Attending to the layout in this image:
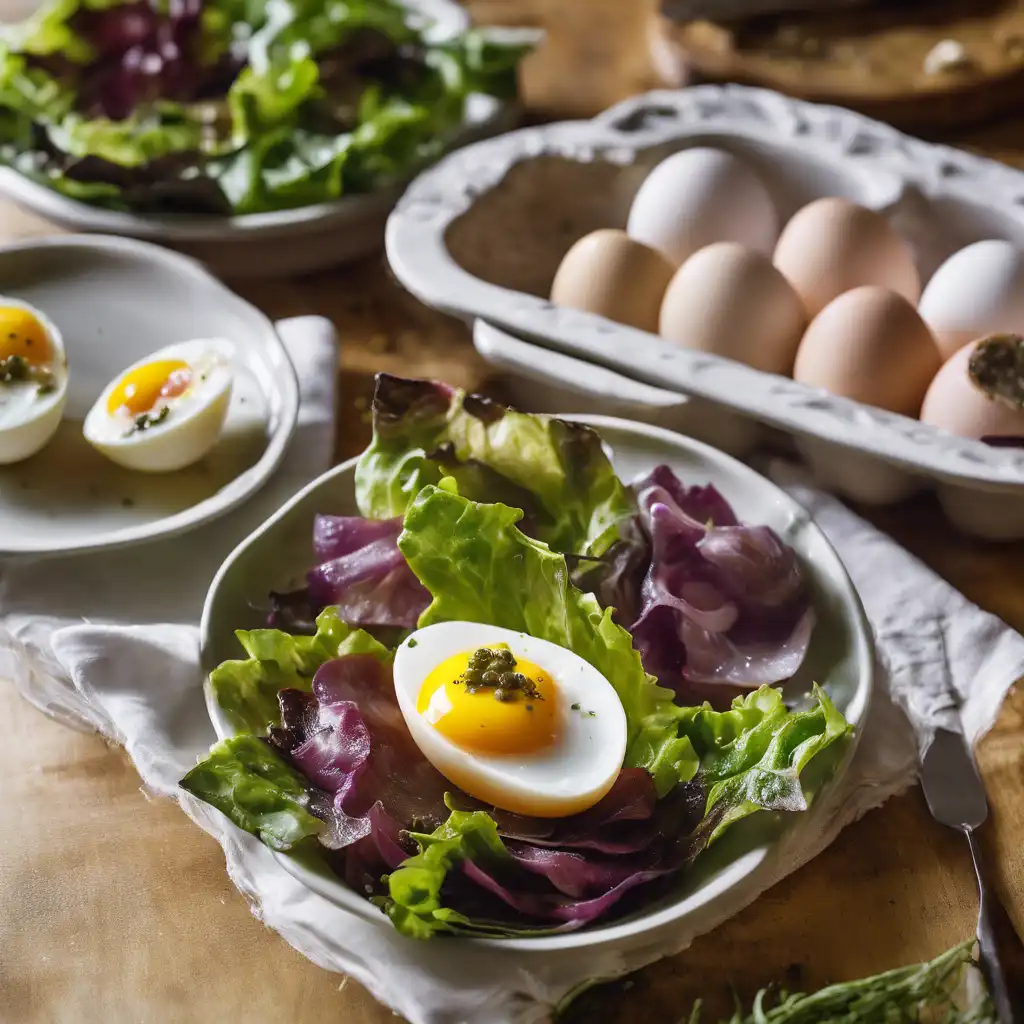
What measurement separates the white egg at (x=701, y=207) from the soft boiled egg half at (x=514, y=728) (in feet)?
2.18

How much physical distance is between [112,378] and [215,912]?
0.76m

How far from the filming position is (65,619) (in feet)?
3.98

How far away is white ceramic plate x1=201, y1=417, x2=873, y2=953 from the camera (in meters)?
0.87

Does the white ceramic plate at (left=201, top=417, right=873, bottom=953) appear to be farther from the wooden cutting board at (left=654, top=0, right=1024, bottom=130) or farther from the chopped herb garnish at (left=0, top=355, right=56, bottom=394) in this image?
the wooden cutting board at (left=654, top=0, right=1024, bottom=130)

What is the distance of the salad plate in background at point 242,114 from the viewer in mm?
1656

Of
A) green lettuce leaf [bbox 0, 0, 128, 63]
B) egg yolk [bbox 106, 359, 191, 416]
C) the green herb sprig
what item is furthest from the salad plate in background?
the green herb sprig

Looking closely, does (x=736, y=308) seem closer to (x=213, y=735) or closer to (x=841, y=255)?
(x=841, y=255)

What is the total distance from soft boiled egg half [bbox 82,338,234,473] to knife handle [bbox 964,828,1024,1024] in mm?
891

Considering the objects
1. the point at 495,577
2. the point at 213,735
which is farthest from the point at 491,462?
the point at 213,735

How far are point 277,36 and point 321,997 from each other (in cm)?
149

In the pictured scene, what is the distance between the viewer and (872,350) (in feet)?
4.19

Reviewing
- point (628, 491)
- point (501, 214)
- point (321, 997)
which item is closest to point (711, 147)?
point (501, 214)

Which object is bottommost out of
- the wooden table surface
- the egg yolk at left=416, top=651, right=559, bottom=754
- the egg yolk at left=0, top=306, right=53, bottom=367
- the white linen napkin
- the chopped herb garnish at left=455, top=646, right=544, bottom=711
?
the wooden table surface

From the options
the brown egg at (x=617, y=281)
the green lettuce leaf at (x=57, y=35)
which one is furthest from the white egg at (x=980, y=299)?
the green lettuce leaf at (x=57, y=35)
